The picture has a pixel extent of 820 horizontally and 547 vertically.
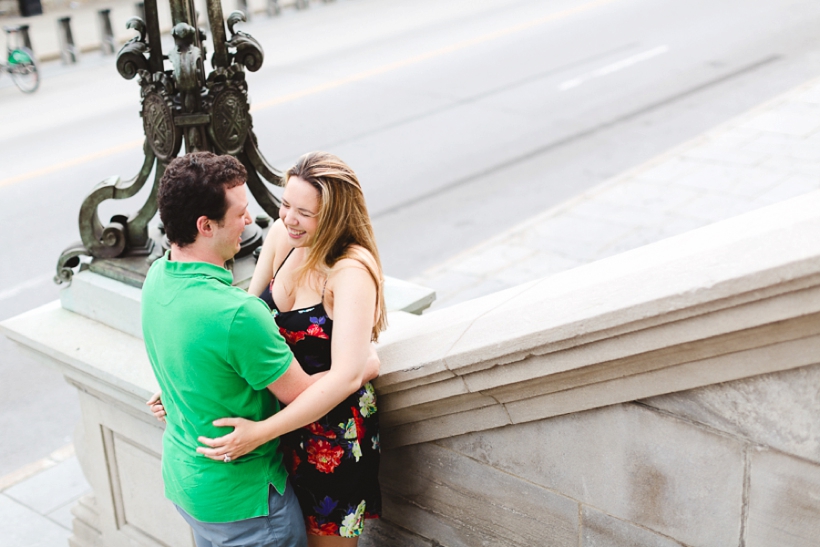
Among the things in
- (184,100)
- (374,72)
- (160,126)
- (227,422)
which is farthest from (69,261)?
(374,72)

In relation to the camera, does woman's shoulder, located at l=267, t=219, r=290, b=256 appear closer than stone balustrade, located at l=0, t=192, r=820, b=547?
No

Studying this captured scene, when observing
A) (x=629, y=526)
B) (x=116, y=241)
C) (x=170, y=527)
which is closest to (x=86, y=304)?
(x=116, y=241)

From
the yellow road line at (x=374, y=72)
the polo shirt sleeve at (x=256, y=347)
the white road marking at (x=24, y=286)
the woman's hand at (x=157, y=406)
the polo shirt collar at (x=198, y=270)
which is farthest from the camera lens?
the yellow road line at (x=374, y=72)

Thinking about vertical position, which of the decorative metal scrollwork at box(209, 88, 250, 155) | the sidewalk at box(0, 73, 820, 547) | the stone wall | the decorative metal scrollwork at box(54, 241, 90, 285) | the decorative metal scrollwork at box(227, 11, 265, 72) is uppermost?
the decorative metal scrollwork at box(227, 11, 265, 72)

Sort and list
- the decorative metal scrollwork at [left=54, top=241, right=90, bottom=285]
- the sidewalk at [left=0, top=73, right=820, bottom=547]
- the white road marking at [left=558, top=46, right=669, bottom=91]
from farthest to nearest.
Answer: the white road marking at [left=558, top=46, right=669, bottom=91] → the sidewalk at [left=0, top=73, right=820, bottom=547] → the decorative metal scrollwork at [left=54, top=241, right=90, bottom=285]

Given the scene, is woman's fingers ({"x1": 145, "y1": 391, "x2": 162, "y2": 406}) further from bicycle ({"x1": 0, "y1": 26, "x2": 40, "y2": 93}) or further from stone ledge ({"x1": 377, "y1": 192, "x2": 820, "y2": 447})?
bicycle ({"x1": 0, "y1": 26, "x2": 40, "y2": 93})

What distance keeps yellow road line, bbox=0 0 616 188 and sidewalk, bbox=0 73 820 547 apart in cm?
614

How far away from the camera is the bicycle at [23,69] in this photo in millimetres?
16125

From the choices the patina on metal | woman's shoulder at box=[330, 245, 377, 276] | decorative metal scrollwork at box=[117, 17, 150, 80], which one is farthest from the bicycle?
woman's shoulder at box=[330, 245, 377, 276]

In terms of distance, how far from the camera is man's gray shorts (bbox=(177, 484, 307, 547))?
9.61ft

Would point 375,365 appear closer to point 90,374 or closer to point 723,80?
point 90,374

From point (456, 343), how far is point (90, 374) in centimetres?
170

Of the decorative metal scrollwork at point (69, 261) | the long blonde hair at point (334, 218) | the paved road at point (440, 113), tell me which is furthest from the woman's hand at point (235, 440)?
the paved road at point (440, 113)

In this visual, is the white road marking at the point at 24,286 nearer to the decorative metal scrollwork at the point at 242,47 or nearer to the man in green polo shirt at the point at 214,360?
the decorative metal scrollwork at the point at 242,47
